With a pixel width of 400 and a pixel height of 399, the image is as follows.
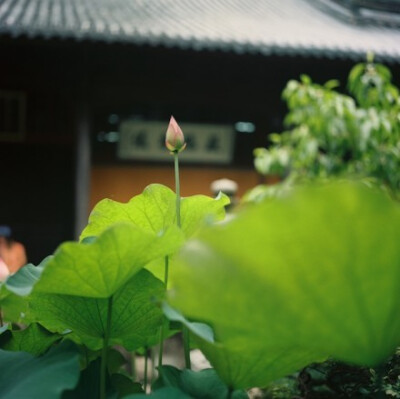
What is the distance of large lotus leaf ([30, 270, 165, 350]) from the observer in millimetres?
501

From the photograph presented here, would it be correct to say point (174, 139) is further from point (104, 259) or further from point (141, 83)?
point (141, 83)

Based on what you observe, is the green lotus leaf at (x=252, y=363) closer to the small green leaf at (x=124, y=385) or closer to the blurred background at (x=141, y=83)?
the small green leaf at (x=124, y=385)

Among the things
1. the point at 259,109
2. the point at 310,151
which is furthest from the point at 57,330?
the point at 259,109

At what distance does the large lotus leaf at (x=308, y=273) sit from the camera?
32 cm

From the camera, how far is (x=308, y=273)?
13.3 inches

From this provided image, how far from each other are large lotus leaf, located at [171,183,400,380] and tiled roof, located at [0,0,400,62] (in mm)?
3883

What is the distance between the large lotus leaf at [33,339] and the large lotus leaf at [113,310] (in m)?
0.01

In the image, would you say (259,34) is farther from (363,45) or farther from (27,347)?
(27,347)

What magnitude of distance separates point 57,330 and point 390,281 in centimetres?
36

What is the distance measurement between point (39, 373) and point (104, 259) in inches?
4.0

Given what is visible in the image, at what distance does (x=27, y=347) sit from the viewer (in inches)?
21.0

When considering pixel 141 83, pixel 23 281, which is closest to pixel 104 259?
pixel 23 281

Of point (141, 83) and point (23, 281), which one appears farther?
point (141, 83)

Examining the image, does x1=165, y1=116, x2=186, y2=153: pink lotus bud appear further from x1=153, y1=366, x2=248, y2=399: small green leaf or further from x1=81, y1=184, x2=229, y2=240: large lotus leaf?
x1=153, y1=366, x2=248, y2=399: small green leaf
